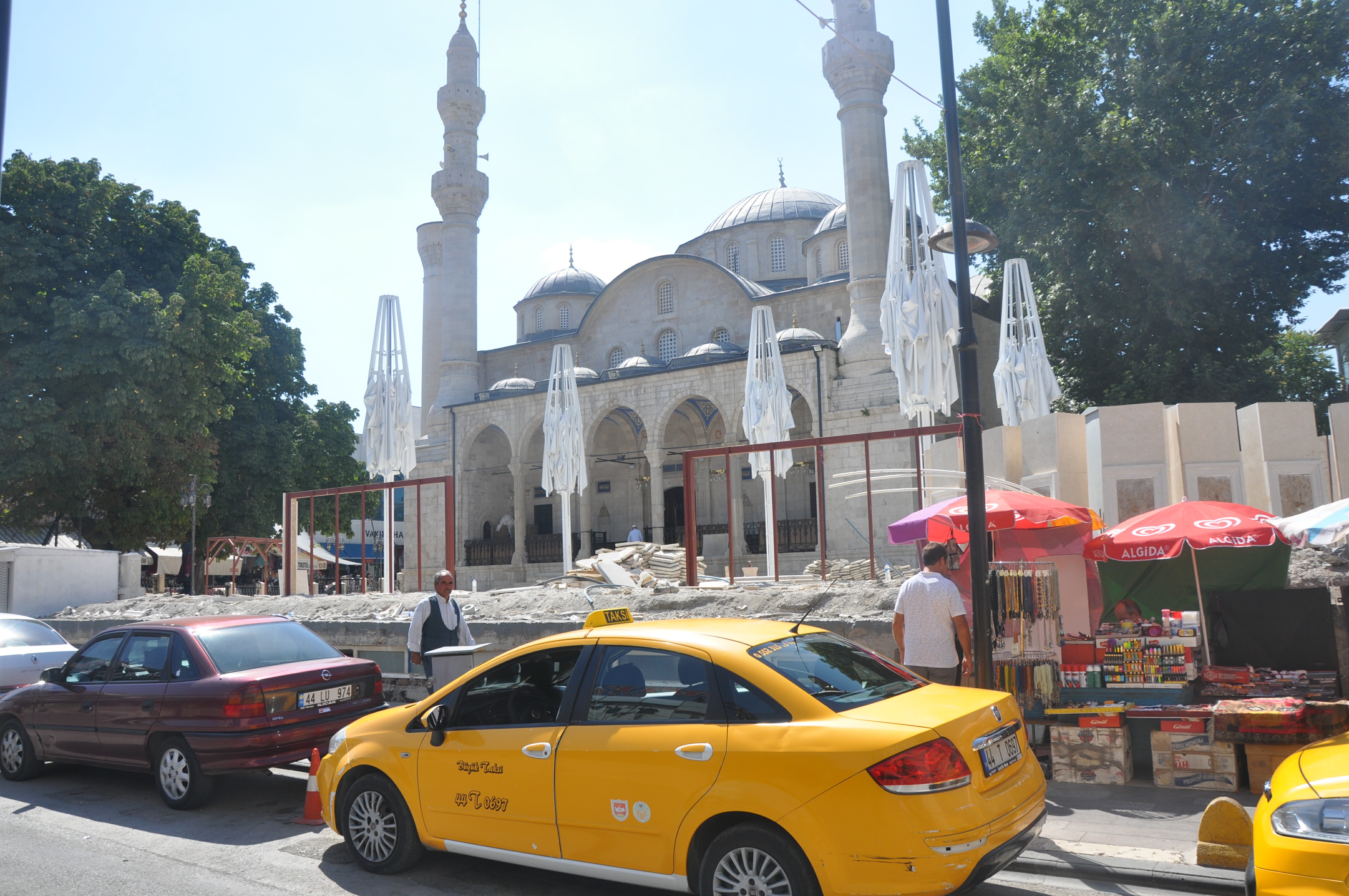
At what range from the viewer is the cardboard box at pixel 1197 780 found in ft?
19.9

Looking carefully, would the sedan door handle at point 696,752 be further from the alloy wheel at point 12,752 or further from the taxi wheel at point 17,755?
the alloy wheel at point 12,752

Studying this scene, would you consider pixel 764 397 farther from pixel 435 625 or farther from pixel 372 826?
pixel 372 826

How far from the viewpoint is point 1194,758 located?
616cm

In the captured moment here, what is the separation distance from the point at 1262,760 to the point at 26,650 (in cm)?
1127

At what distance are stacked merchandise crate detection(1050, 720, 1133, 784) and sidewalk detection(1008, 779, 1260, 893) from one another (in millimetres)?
67

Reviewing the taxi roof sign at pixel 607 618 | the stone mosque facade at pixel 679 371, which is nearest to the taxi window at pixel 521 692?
the taxi roof sign at pixel 607 618

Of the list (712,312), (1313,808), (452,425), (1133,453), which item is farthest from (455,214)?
(1313,808)

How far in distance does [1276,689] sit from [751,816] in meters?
5.28

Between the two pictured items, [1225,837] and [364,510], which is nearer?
[1225,837]

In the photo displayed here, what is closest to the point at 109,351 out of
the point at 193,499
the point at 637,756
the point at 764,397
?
the point at 193,499

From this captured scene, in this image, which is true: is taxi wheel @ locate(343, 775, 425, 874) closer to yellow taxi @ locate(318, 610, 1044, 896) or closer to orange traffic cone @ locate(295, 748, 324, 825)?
yellow taxi @ locate(318, 610, 1044, 896)

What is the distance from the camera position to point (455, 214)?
3272 centimetres

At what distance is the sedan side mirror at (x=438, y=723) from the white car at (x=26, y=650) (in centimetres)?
634

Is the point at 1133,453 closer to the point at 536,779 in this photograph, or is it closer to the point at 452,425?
the point at 536,779
